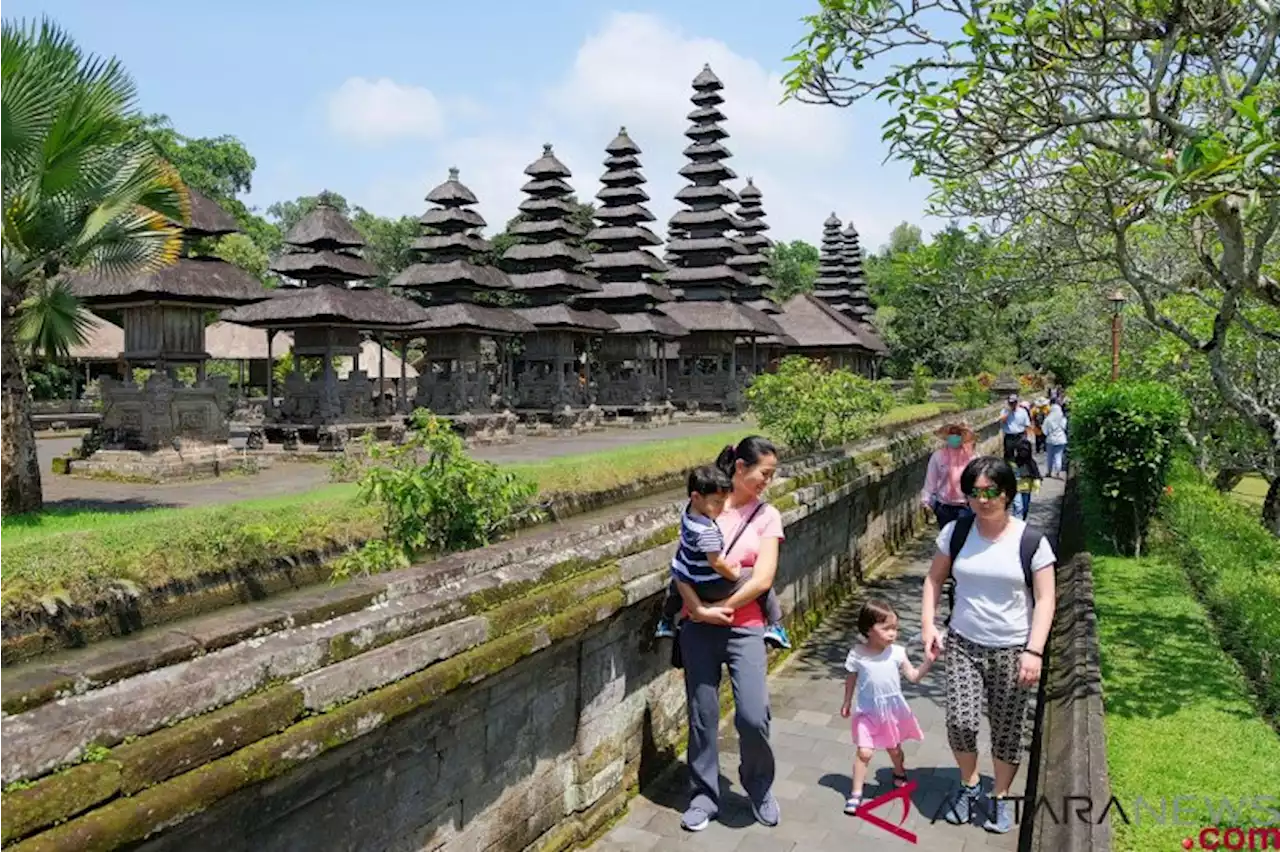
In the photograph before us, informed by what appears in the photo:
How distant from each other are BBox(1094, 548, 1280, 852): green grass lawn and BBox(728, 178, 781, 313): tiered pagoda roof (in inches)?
1276

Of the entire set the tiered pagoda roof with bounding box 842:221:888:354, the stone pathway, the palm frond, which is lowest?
the stone pathway

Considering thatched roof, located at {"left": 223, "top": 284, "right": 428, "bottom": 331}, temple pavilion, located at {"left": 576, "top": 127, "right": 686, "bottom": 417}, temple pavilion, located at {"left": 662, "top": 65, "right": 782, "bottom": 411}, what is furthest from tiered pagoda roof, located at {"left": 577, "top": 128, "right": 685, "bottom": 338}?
thatched roof, located at {"left": 223, "top": 284, "right": 428, "bottom": 331}

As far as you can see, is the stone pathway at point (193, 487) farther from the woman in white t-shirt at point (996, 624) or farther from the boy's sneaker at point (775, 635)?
the woman in white t-shirt at point (996, 624)

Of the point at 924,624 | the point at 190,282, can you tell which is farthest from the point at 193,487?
the point at 924,624

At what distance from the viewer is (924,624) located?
15.4 ft

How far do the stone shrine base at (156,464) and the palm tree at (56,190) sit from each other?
4.27 meters

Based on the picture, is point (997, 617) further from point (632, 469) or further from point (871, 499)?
point (632, 469)

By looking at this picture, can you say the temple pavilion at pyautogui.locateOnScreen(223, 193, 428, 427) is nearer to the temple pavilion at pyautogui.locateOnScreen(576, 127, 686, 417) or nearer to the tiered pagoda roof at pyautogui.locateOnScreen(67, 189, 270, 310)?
the tiered pagoda roof at pyautogui.locateOnScreen(67, 189, 270, 310)

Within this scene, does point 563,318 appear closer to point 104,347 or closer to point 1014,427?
point 104,347

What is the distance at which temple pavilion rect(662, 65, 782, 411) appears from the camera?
36875 millimetres

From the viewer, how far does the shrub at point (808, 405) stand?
1327 cm

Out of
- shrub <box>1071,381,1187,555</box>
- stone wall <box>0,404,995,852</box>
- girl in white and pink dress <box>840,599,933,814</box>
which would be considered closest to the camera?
stone wall <box>0,404,995,852</box>

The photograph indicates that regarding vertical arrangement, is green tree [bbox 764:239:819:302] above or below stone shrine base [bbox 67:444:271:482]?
above

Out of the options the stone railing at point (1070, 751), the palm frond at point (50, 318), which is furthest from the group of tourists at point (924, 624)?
the palm frond at point (50, 318)
